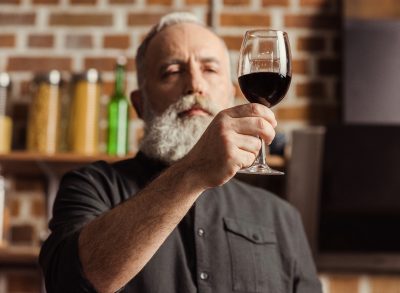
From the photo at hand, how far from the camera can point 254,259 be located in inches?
59.2

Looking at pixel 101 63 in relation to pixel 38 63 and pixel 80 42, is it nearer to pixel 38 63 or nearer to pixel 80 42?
pixel 80 42

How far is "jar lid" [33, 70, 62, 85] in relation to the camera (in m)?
2.12

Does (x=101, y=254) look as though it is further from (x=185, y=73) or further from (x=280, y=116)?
(x=280, y=116)

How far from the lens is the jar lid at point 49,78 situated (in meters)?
2.12

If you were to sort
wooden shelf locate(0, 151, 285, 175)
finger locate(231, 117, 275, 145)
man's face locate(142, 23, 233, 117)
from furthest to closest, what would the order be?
wooden shelf locate(0, 151, 285, 175) → man's face locate(142, 23, 233, 117) → finger locate(231, 117, 275, 145)

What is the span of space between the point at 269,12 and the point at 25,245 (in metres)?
1.16

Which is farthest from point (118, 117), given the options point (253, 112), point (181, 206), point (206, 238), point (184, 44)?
point (253, 112)

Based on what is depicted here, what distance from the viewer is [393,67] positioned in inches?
85.6

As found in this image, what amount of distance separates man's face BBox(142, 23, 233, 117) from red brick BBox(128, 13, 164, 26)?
2.04ft

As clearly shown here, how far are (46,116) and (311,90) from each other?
2.91 feet

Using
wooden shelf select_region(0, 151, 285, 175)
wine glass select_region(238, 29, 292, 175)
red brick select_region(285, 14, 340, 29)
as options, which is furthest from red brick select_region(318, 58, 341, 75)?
wine glass select_region(238, 29, 292, 175)

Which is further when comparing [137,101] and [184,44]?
[137,101]

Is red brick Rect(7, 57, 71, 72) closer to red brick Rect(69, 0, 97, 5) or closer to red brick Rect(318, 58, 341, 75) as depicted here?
red brick Rect(69, 0, 97, 5)

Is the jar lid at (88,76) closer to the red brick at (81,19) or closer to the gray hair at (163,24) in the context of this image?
the red brick at (81,19)
